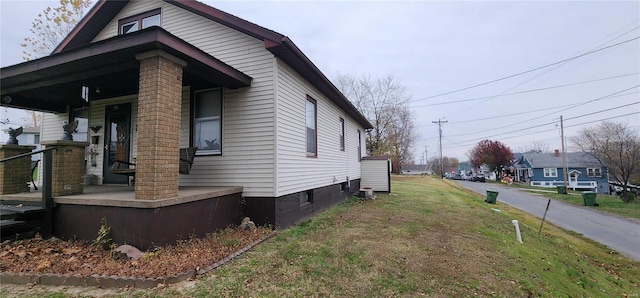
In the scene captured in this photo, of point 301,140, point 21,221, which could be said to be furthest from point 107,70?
point 301,140

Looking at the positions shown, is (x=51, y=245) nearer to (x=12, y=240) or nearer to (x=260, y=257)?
(x=12, y=240)

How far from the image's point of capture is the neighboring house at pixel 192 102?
14.0 ft

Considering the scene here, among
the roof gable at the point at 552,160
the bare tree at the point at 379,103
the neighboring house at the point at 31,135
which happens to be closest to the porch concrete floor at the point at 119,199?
the bare tree at the point at 379,103

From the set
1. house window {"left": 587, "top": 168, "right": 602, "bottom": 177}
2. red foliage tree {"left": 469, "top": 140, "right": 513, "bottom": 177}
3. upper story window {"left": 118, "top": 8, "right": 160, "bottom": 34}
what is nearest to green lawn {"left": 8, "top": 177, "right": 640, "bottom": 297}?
upper story window {"left": 118, "top": 8, "right": 160, "bottom": 34}

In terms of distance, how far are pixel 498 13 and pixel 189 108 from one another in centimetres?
1583

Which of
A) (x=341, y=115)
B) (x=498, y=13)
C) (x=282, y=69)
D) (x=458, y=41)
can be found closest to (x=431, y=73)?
(x=458, y=41)

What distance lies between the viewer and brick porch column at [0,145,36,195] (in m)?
5.18

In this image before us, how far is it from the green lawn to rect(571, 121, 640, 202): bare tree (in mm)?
22019

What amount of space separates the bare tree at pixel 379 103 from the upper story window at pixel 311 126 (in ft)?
86.9

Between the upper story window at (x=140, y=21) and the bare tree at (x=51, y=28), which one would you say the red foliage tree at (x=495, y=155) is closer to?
the upper story window at (x=140, y=21)

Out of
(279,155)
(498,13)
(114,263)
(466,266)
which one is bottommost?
(466,266)

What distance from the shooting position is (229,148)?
6.06m

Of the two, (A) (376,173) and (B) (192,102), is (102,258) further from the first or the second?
(A) (376,173)

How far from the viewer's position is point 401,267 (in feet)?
13.4
